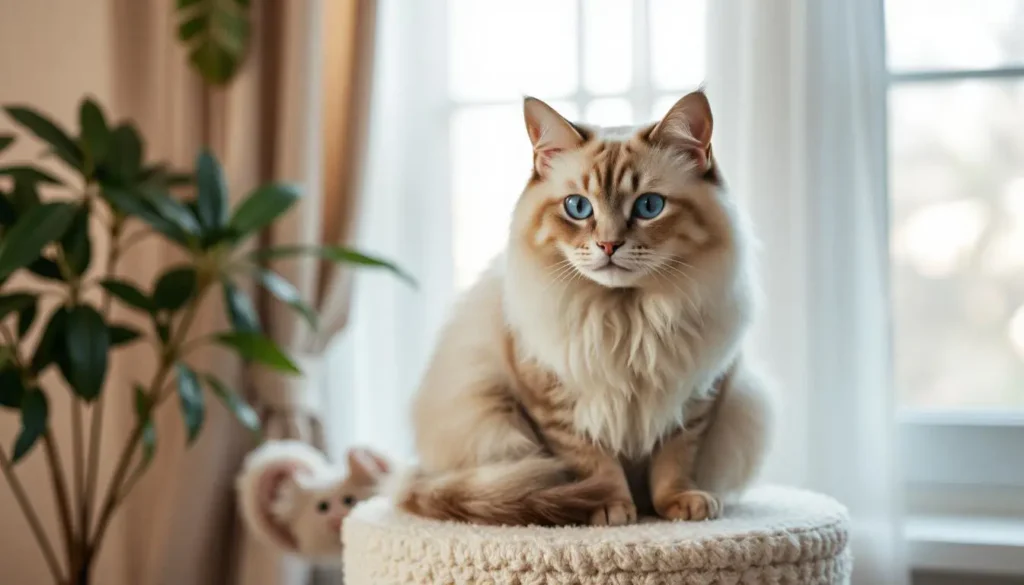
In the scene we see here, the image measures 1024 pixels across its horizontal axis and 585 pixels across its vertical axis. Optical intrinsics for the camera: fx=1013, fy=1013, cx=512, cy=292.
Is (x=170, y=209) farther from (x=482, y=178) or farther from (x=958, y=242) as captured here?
(x=958, y=242)

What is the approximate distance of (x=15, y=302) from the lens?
1.48m

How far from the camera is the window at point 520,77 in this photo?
1.60 metres

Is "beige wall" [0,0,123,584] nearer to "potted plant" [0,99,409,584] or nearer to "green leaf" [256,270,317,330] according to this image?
"potted plant" [0,99,409,584]

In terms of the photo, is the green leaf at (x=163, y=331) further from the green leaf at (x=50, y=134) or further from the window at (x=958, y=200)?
the window at (x=958, y=200)

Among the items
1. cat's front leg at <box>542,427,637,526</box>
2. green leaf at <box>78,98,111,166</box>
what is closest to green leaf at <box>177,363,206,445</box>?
green leaf at <box>78,98,111,166</box>

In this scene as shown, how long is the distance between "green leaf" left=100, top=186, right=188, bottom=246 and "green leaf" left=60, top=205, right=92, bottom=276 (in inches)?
1.9

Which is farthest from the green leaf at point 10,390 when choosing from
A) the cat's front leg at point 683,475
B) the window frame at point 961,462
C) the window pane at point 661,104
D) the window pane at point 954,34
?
the window pane at point 954,34

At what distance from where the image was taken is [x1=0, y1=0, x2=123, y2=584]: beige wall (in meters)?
1.97

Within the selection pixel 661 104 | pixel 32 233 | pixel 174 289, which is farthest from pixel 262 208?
pixel 661 104

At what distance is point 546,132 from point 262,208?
1.90ft

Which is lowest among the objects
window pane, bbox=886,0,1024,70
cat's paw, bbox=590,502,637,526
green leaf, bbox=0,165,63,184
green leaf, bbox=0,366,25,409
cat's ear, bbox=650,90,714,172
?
cat's paw, bbox=590,502,637,526

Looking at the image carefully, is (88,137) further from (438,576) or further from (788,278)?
(788,278)

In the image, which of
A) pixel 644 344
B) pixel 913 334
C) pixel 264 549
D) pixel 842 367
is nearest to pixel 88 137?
pixel 264 549

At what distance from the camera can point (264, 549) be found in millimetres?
1646
